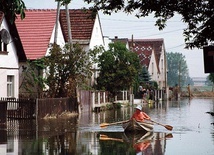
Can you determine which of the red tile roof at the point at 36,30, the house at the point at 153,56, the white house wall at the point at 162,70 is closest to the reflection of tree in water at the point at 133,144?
the red tile roof at the point at 36,30

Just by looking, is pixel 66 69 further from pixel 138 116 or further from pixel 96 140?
pixel 96 140

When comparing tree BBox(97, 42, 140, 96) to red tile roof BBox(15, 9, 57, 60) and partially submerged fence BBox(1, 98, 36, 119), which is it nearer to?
red tile roof BBox(15, 9, 57, 60)

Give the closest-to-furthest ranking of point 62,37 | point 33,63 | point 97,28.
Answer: point 33,63 < point 62,37 < point 97,28

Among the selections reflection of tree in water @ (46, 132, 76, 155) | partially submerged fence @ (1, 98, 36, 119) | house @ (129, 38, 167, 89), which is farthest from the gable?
reflection of tree in water @ (46, 132, 76, 155)

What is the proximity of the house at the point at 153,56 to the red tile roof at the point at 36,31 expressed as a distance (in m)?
42.5

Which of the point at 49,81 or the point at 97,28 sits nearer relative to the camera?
the point at 49,81

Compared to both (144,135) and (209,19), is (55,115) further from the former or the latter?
(209,19)

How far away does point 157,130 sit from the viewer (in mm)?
30312

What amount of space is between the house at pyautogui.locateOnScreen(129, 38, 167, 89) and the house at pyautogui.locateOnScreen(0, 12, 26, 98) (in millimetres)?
53137

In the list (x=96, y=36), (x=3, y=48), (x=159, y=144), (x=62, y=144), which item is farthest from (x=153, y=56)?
(x=62, y=144)

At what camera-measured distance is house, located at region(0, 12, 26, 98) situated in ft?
128

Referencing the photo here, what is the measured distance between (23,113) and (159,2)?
20.8 meters

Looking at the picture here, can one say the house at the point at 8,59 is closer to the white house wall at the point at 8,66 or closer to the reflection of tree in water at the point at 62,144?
the white house wall at the point at 8,66

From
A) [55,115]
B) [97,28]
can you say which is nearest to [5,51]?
[55,115]
